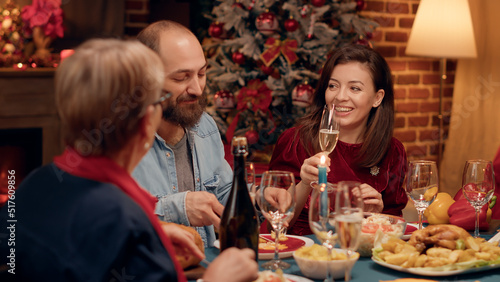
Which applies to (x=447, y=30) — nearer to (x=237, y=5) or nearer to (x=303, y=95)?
(x=303, y=95)

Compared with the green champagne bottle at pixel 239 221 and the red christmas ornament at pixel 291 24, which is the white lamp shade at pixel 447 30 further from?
the green champagne bottle at pixel 239 221

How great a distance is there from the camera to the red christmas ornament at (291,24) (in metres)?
3.72

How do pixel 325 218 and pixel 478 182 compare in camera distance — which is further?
pixel 478 182

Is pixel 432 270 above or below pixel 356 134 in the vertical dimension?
below

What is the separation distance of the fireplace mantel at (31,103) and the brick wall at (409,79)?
2.31m

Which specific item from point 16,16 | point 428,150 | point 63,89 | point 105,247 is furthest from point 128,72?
point 428,150

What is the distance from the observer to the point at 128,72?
0.98 meters

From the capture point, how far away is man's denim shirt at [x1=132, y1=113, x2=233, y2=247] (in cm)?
193

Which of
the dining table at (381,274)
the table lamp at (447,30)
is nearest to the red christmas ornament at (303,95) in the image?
the table lamp at (447,30)

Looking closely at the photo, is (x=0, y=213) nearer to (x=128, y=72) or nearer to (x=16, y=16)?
(x=128, y=72)

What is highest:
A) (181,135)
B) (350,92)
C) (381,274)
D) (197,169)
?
(350,92)

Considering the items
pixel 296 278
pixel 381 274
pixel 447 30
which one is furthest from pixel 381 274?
pixel 447 30

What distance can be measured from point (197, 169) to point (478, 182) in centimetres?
91

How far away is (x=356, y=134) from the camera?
8.21ft
